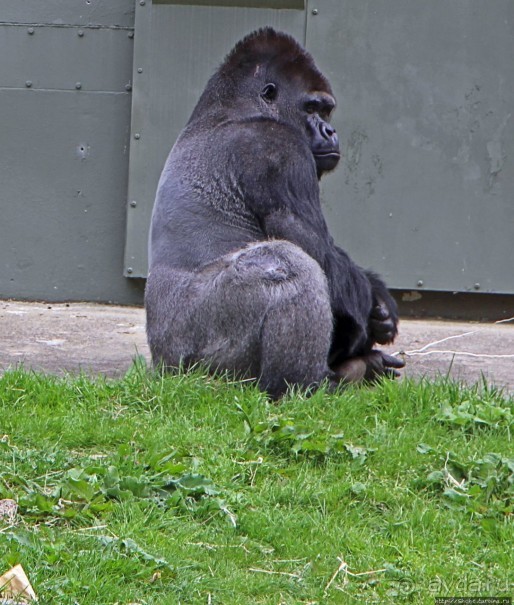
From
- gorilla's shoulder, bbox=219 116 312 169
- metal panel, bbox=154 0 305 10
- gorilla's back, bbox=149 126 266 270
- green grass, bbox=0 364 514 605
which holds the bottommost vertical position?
green grass, bbox=0 364 514 605

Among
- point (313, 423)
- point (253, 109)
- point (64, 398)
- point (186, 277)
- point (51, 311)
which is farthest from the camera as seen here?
point (51, 311)

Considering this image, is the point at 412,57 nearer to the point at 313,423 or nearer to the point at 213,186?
the point at 213,186

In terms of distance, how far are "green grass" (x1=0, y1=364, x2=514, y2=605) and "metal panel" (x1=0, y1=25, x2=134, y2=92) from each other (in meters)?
4.17

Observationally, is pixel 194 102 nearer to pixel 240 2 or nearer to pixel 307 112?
pixel 240 2

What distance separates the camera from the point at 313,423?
14.6 ft

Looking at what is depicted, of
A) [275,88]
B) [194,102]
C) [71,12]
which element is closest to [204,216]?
[275,88]

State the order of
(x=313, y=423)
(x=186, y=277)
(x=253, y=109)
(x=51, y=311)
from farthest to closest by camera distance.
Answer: (x=51, y=311) < (x=253, y=109) < (x=186, y=277) < (x=313, y=423)

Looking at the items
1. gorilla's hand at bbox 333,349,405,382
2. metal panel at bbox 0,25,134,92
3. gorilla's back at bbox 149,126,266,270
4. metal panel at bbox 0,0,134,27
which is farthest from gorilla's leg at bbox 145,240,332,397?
metal panel at bbox 0,0,134,27

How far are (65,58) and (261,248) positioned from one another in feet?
13.4

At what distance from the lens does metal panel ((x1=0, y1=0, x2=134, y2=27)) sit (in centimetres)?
852

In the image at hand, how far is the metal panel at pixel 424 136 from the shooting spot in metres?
8.25

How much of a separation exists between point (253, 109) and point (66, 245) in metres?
3.47

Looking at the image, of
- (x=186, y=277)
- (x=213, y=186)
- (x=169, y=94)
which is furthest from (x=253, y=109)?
(x=169, y=94)

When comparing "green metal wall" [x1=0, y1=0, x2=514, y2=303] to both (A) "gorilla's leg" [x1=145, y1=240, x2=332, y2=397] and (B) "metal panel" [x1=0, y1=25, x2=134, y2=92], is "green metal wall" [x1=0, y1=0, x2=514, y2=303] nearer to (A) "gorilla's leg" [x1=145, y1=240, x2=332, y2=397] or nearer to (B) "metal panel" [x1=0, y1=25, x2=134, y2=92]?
(B) "metal panel" [x1=0, y1=25, x2=134, y2=92]
